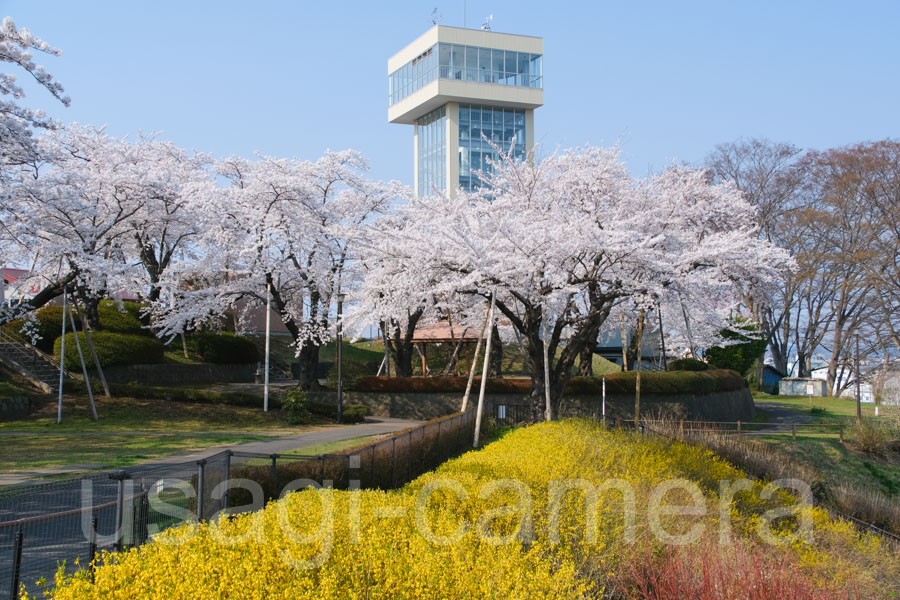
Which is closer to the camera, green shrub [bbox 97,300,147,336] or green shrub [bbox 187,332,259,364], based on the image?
green shrub [bbox 97,300,147,336]

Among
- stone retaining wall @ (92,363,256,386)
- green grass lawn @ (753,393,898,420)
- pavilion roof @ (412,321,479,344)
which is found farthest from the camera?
pavilion roof @ (412,321,479,344)

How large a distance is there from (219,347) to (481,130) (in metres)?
51.7

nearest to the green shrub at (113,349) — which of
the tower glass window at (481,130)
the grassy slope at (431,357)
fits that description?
the grassy slope at (431,357)

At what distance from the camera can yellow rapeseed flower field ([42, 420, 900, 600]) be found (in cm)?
508

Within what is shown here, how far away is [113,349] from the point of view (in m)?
29.8

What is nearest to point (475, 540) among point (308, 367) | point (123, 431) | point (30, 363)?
point (123, 431)

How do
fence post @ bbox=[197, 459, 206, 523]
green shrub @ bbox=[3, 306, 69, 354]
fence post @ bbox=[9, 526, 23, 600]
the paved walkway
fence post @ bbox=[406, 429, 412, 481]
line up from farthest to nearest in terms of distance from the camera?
green shrub @ bbox=[3, 306, 69, 354] → the paved walkway → fence post @ bbox=[406, 429, 412, 481] → fence post @ bbox=[197, 459, 206, 523] → fence post @ bbox=[9, 526, 23, 600]

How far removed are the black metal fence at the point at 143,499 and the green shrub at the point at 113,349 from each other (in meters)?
17.5

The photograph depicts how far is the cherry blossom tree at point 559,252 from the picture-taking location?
19.9m

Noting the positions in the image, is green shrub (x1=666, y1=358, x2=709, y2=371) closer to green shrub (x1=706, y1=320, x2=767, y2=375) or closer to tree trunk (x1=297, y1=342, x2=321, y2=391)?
green shrub (x1=706, y1=320, x2=767, y2=375)

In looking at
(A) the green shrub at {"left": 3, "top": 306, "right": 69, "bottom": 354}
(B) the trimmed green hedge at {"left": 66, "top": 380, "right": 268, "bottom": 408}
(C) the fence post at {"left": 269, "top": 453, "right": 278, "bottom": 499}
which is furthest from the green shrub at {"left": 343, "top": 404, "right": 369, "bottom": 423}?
(C) the fence post at {"left": 269, "top": 453, "right": 278, "bottom": 499}

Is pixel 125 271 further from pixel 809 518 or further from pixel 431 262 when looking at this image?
pixel 809 518

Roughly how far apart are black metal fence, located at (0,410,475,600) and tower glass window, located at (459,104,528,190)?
7068cm

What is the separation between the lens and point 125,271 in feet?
82.6
